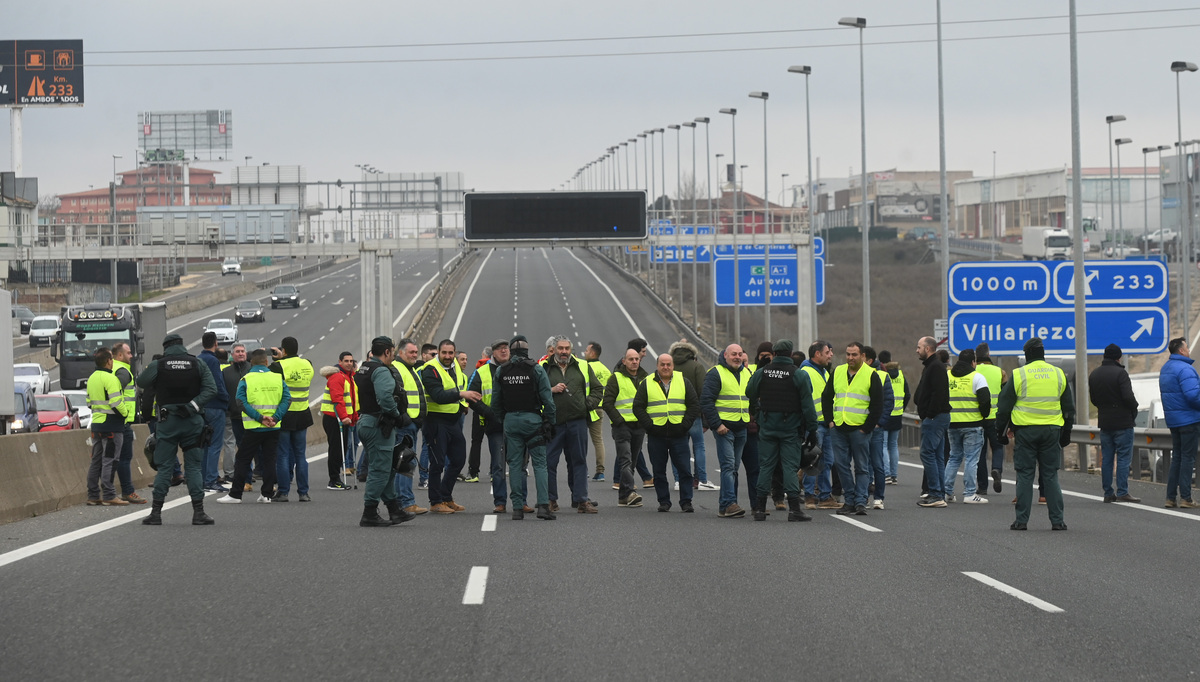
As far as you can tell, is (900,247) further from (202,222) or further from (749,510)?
(749,510)

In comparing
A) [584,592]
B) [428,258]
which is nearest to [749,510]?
[584,592]

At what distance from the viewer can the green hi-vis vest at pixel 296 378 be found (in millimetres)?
17828

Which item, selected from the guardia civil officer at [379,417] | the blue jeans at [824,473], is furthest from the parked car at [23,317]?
the guardia civil officer at [379,417]

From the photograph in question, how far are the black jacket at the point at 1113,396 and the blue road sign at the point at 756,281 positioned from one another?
37408 millimetres

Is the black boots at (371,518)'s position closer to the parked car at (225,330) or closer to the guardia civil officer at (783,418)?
the guardia civil officer at (783,418)

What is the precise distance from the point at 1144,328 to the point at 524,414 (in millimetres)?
17639

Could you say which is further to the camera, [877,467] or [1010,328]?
[1010,328]

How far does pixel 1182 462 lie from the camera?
1712 centimetres

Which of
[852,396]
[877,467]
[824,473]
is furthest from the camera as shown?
[824,473]

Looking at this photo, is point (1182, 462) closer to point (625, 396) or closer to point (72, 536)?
point (625, 396)

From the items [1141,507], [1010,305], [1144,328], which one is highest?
[1010,305]

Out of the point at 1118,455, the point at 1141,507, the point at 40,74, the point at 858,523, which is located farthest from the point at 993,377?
the point at 40,74

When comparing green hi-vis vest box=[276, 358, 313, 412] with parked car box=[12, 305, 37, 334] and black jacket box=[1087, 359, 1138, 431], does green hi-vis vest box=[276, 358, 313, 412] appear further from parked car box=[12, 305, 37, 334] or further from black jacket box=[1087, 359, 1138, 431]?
parked car box=[12, 305, 37, 334]

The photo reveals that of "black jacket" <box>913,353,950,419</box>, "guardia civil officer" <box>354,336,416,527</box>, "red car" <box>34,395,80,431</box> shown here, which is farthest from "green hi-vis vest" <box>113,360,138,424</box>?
"red car" <box>34,395,80,431</box>
